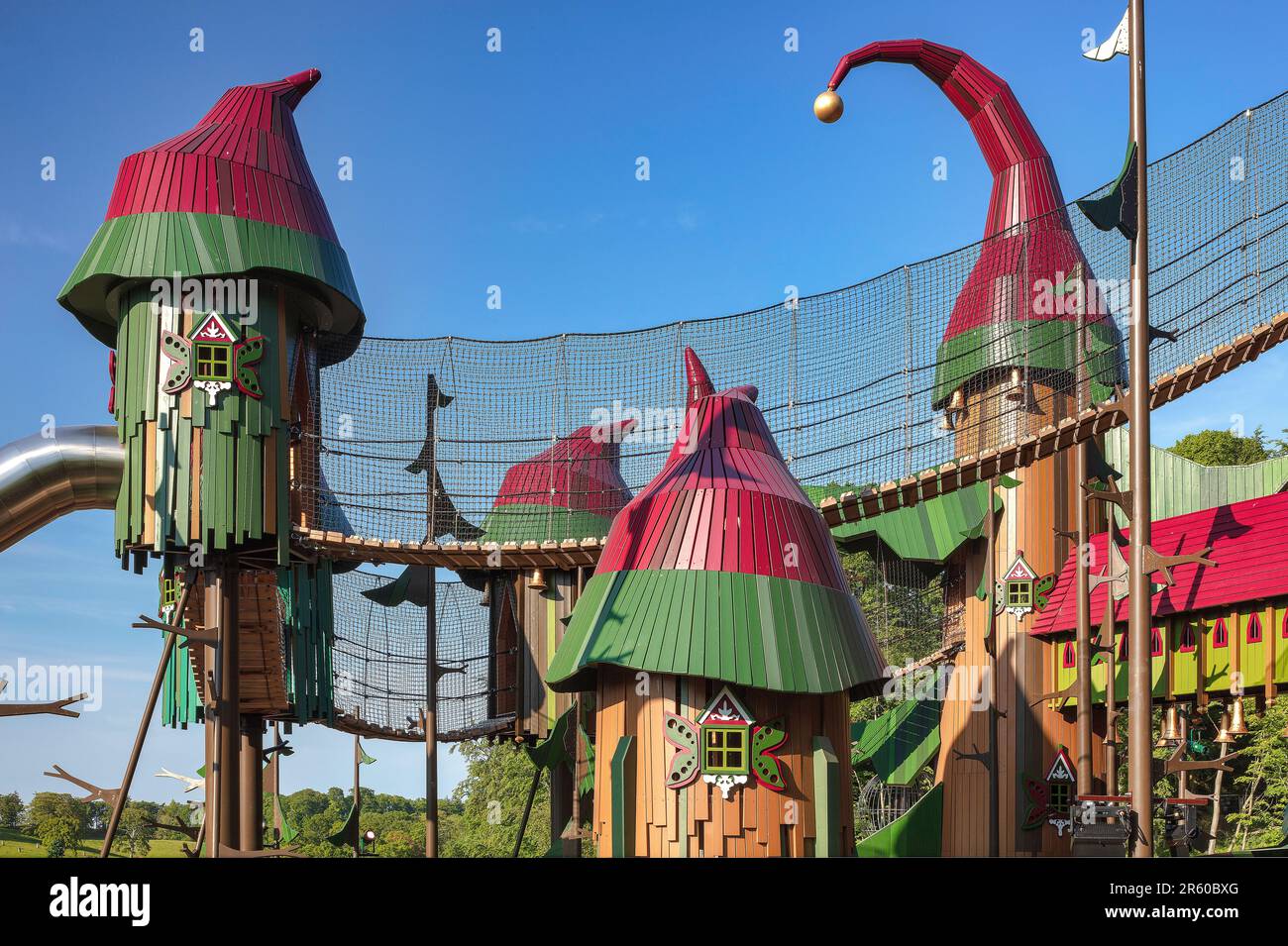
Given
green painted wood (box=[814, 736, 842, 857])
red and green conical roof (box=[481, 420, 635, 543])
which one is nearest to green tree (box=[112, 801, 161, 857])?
red and green conical roof (box=[481, 420, 635, 543])

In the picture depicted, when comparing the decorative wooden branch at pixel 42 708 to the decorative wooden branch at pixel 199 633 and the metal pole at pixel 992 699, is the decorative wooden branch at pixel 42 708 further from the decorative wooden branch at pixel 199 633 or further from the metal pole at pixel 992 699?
the metal pole at pixel 992 699

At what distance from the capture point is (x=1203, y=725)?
2748 centimetres

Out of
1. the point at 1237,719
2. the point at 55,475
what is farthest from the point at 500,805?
the point at 1237,719

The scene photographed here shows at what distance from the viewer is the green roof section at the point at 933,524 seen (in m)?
20.5

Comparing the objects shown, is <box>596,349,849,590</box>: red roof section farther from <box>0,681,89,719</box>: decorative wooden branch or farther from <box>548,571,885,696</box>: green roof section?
<box>0,681,89,719</box>: decorative wooden branch

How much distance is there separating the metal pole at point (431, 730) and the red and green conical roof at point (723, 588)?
Answer: 5.18m

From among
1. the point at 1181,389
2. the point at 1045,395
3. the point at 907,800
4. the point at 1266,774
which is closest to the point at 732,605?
the point at 1181,389

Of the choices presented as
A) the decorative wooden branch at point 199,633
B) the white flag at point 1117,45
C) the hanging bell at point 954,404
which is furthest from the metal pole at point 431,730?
the white flag at point 1117,45

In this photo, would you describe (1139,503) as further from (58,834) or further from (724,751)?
(58,834)

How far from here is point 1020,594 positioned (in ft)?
62.3

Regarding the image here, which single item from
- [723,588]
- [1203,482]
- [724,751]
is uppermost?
[1203,482]

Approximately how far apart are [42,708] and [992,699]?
14110mm
